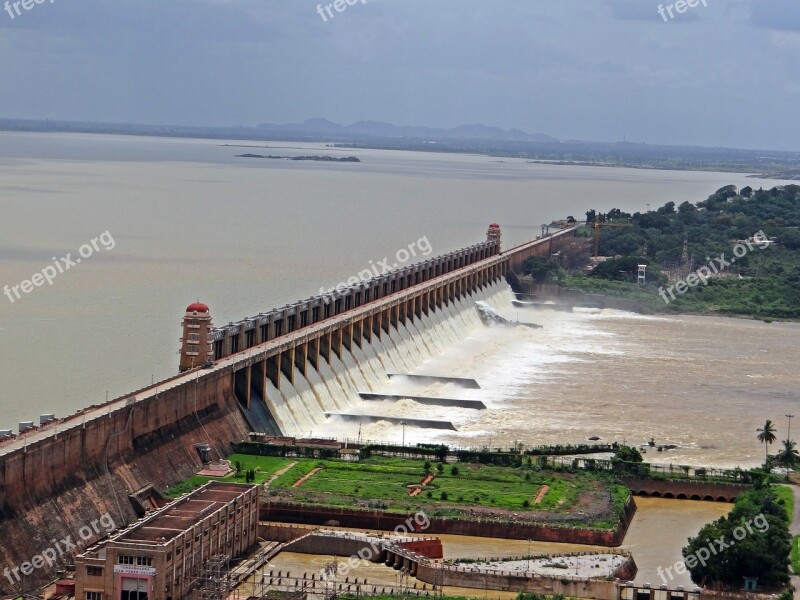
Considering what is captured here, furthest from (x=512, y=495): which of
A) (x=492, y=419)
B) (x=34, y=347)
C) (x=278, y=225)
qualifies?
(x=278, y=225)

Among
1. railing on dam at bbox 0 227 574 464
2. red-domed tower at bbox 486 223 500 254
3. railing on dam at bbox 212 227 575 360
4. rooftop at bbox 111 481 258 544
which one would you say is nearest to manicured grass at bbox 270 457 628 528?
rooftop at bbox 111 481 258 544

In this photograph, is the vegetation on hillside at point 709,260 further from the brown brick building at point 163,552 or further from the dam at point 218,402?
the brown brick building at point 163,552

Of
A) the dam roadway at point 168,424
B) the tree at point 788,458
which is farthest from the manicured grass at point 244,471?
the tree at point 788,458

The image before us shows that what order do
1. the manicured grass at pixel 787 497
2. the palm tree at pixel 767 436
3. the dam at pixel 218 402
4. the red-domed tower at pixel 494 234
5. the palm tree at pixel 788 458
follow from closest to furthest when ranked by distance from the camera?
the dam at pixel 218 402, the manicured grass at pixel 787 497, the palm tree at pixel 788 458, the palm tree at pixel 767 436, the red-domed tower at pixel 494 234

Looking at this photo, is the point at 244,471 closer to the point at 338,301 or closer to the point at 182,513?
the point at 182,513

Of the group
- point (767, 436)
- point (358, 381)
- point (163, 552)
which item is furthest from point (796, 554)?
point (358, 381)

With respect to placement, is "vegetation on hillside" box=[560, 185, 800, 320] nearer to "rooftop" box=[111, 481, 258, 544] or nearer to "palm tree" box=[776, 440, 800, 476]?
"palm tree" box=[776, 440, 800, 476]

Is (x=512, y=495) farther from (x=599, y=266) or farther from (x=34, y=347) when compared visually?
(x=599, y=266)
